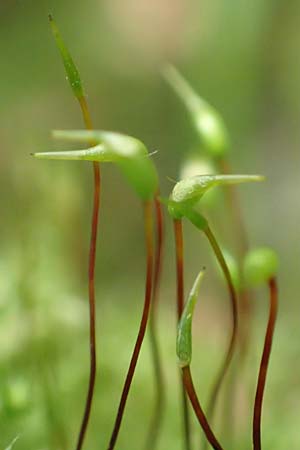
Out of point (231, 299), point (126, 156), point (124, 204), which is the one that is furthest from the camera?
point (124, 204)

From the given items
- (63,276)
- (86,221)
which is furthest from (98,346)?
(86,221)

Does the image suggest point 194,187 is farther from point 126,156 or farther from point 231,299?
point 231,299

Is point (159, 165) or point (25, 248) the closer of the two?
point (25, 248)

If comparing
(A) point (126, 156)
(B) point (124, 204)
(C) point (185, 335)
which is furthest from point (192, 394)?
(B) point (124, 204)

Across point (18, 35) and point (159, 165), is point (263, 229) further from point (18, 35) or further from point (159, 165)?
point (18, 35)

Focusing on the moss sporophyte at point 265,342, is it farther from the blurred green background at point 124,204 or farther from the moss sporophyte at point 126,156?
the blurred green background at point 124,204

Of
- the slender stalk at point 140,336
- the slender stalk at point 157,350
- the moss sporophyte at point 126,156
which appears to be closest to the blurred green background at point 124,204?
the slender stalk at point 157,350
